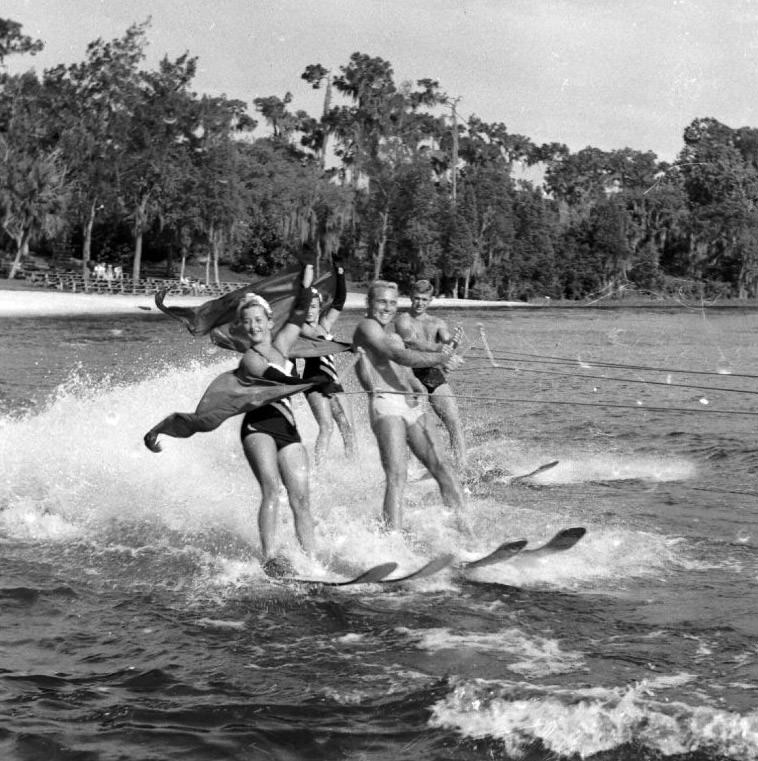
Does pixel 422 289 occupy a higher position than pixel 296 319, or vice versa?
pixel 422 289

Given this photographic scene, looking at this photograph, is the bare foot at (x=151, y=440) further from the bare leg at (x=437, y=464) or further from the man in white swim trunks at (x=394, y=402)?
the bare leg at (x=437, y=464)

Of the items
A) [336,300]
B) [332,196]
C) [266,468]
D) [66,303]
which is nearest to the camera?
[266,468]

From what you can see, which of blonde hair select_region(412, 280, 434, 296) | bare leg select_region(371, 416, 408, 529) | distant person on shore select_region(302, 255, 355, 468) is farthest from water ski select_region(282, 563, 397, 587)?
blonde hair select_region(412, 280, 434, 296)

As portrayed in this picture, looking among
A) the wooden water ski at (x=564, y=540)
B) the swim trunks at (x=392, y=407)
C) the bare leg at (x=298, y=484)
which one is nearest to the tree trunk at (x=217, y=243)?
the swim trunks at (x=392, y=407)

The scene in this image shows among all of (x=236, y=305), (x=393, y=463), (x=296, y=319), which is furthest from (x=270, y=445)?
(x=236, y=305)

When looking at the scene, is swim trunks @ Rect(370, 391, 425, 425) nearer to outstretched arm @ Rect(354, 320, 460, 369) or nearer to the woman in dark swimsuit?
outstretched arm @ Rect(354, 320, 460, 369)

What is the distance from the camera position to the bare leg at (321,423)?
37.7ft

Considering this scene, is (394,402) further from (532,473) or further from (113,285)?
(113,285)

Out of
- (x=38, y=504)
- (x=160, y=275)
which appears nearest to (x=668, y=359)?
(x=38, y=504)

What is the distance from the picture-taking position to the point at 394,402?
28.2 feet

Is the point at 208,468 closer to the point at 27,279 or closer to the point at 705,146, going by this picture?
the point at 705,146

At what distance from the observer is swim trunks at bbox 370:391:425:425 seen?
8562mm

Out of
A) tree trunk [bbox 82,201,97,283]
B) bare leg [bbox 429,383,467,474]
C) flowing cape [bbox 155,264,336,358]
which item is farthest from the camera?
tree trunk [bbox 82,201,97,283]

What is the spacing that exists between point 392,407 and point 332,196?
6775cm
